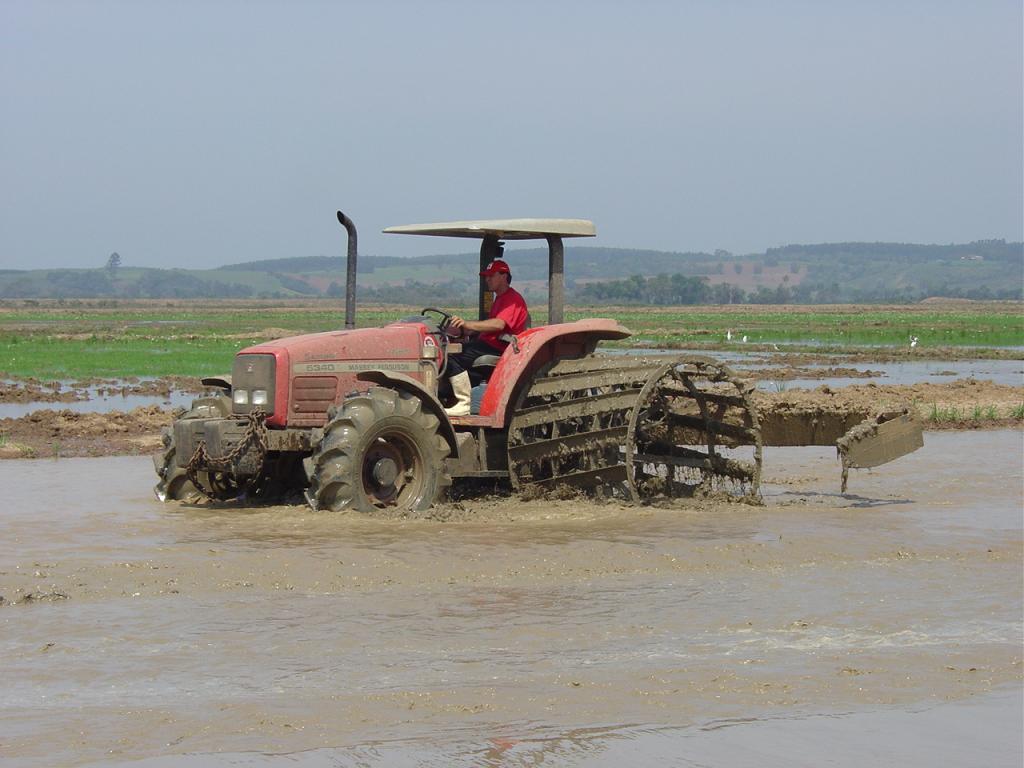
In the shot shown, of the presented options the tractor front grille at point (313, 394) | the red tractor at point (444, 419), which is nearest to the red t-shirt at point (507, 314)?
the red tractor at point (444, 419)

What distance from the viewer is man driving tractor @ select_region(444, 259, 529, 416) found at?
11.7m

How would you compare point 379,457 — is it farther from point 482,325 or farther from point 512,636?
point 512,636

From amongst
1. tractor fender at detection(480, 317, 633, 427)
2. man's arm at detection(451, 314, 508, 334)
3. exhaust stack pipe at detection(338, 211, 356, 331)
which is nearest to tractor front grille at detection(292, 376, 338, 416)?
exhaust stack pipe at detection(338, 211, 356, 331)

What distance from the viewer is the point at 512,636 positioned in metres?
7.40

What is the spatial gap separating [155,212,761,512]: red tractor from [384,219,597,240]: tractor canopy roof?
0.5 inches

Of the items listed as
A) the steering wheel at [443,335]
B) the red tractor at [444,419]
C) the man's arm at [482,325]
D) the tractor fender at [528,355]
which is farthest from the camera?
the steering wheel at [443,335]

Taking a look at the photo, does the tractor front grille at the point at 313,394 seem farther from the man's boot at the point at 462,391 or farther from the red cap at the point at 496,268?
the red cap at the point at 496,268

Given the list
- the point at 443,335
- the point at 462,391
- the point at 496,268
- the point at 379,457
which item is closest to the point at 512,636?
the point at 379,457

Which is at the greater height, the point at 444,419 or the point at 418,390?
the point at 418,390

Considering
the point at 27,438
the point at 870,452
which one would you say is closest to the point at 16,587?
the point at 870,452

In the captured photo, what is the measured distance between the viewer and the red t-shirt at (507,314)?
11.7 m

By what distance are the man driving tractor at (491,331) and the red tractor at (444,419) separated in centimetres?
11

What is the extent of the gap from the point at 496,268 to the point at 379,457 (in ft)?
5.97

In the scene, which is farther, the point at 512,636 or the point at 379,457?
the point at 379,457
